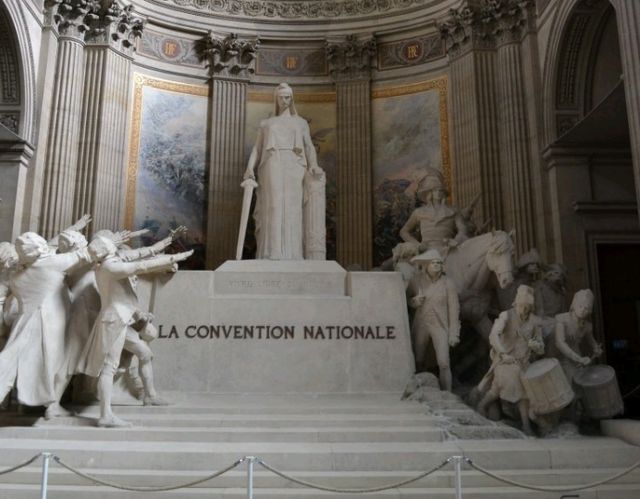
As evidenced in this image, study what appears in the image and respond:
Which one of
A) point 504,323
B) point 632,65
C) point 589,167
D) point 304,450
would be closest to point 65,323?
point 304,450

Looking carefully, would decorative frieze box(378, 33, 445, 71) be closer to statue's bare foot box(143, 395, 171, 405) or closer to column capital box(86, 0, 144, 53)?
column capital box(86, 0, 144, 53)

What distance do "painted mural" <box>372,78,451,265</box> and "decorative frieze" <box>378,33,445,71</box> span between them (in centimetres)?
68

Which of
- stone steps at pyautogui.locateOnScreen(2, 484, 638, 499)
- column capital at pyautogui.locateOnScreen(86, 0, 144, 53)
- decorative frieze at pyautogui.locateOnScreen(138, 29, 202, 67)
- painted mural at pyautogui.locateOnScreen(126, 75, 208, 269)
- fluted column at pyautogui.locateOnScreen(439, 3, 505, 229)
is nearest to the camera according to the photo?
stone steps at pyautogui.locateOnScreen(2, 484, 638, 499)

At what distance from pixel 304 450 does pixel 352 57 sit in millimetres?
13494

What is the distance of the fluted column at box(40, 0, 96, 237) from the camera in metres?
A: 13.7

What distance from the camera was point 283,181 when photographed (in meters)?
8.63

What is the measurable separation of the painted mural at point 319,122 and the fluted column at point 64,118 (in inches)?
171

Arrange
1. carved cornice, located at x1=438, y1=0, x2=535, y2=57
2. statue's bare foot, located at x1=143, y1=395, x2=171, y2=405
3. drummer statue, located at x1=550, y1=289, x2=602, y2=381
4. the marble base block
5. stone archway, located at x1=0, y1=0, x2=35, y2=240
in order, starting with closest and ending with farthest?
1. drummer statue, located at x1=550, y1=289, x2=602, y2=381
2. statue's bare foot, located at x1=143, y1=395, x2=171, y2=405
3. the marble base block
4. stone archway, located at x1=0, y1=0, x2=35, y2=240
5. carved cornice, located at x1=438, y1=0, x2=535, y2=57

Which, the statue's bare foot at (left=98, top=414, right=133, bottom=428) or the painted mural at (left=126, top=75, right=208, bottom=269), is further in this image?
the painted mural at (left=126, top=75, right=208, bottom=269)

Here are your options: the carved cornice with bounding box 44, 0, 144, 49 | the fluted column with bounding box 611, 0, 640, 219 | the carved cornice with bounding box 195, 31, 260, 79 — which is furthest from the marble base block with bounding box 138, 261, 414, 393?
the carved cornice with bounding box 195, 31, 260, 79

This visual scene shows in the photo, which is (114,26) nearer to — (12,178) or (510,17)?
(12,178)

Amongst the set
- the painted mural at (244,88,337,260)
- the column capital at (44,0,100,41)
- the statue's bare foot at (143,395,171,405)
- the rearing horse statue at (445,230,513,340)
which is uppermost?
the column capital at (44,0,100,41)

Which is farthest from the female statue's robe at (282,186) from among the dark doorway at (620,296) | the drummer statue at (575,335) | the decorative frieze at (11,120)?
the dark doorway at (620,296)

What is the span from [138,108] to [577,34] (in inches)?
413
